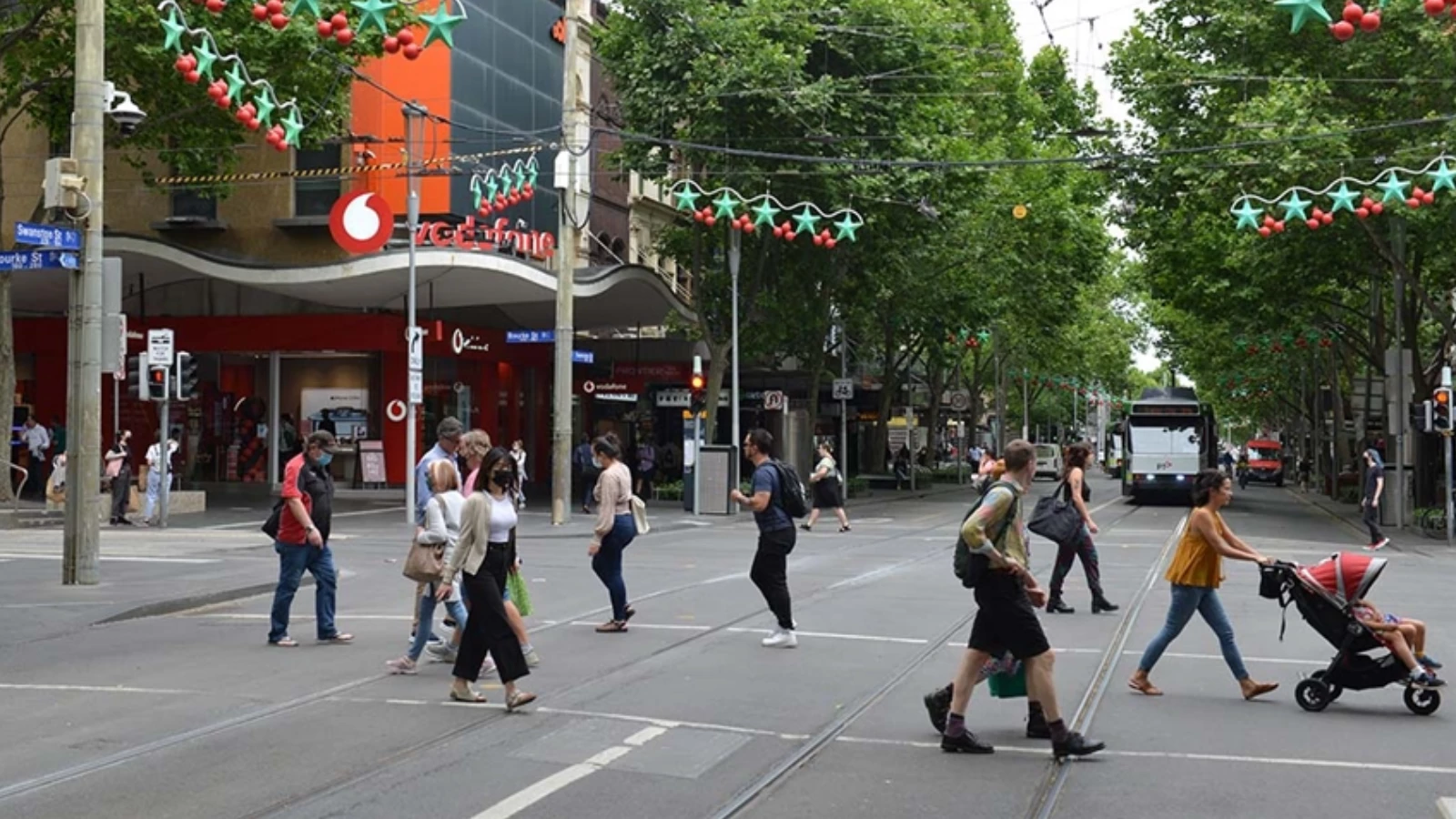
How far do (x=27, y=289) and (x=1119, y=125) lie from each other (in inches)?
1045

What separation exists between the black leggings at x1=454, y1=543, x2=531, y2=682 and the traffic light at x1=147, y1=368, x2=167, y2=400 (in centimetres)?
1824

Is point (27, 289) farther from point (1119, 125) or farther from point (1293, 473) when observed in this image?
point (1293, 473)

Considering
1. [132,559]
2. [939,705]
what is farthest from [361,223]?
[939,705]

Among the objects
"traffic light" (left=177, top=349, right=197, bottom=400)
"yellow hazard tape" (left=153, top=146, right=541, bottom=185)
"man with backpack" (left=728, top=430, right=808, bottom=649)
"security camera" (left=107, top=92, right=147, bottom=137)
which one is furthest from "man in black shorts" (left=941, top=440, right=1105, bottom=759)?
"yellow hazard tape" (left=153, top=146, right=541, bottom=185)

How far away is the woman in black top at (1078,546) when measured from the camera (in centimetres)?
1471

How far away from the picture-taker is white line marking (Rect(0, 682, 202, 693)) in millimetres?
10352

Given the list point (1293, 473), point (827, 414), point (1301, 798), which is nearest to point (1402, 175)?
point (1301, 798)

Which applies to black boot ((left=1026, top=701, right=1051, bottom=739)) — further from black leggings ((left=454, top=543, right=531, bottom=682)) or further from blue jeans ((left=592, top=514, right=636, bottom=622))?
blue jeans ((left=592, top=514, right=636, bottom=622))

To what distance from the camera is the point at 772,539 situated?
12.6 metres

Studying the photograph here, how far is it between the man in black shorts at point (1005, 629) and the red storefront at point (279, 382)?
102 feet

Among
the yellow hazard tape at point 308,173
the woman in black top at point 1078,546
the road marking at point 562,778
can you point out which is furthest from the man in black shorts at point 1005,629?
the yellow hazard tape at point 308,173

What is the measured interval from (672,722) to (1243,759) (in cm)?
325

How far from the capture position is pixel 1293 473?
8469cm

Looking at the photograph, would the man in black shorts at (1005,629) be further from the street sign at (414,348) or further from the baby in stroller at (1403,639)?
the street sign at (414,348)
